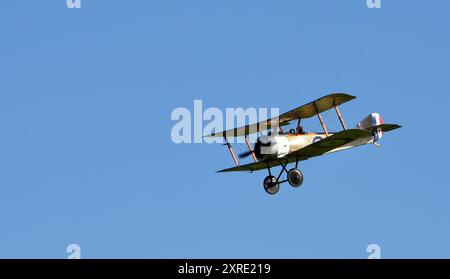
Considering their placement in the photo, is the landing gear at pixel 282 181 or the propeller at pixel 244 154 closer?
the landing gear at pixel 282 181

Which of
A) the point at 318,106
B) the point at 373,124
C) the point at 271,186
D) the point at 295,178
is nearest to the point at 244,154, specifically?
the point at 271,186

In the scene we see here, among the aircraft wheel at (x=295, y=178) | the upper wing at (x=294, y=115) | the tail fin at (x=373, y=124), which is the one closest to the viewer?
the upper wing at (x=294, y=115)

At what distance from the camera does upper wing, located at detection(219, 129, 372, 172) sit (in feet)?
113

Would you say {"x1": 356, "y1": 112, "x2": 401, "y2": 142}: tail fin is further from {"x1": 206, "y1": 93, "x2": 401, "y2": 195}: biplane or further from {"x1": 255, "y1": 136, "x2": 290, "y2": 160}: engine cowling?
{"x1": 255, "y1": 136, "x2": 290, "y2": 160}: engine cowling

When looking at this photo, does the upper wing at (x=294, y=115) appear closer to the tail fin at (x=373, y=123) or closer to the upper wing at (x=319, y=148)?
the upper wing at (x=319, y=148)

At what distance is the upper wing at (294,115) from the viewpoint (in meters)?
35.0

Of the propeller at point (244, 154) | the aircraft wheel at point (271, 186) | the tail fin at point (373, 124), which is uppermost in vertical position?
the tail fin at point (373, 124)

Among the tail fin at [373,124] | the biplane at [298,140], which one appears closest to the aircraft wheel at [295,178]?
the biplane at [298,140]

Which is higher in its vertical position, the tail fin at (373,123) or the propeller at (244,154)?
the tail fin at (373,123)

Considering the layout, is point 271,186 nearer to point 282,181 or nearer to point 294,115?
point 282,181

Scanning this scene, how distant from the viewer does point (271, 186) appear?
36.6 meters

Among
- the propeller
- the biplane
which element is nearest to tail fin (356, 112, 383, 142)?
the biplane
